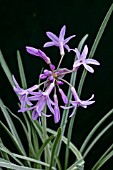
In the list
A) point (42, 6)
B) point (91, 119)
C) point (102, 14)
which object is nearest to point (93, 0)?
point (102, 14)

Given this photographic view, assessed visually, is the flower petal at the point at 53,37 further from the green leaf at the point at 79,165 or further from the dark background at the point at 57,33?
the dark background at the point at 57,33

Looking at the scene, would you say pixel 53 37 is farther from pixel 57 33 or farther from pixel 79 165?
pixel 57 33

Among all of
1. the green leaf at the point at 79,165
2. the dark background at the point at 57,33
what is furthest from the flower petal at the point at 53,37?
the dark background at the point at 57,33

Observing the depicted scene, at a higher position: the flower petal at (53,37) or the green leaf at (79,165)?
the flower petal at (53,37)

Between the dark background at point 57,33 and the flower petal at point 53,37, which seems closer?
the flower petal at point 53,37

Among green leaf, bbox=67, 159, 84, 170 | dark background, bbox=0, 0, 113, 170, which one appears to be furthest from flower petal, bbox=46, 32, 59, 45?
dark background, bbox=0, 0, 113, 170

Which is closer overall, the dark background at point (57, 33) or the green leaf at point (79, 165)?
the green leaf at point (79, 165)

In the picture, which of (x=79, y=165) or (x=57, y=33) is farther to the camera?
(x=57, y=33)

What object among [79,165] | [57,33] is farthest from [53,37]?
[57,33]

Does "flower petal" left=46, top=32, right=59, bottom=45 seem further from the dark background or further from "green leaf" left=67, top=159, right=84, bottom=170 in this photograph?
the dark background
